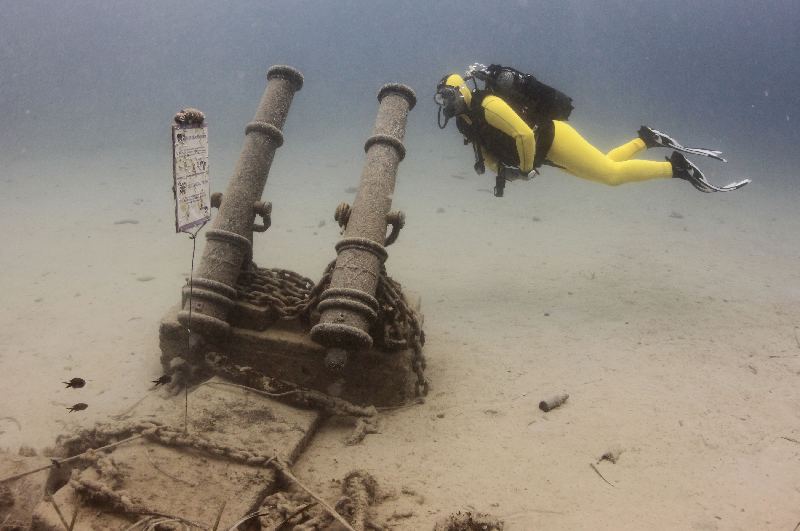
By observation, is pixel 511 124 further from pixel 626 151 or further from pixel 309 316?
pixel 309 316

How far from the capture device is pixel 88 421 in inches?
148

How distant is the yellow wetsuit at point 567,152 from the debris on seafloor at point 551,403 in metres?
2.55

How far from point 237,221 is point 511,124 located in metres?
2.94

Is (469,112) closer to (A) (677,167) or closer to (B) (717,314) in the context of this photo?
(A) (677,167)

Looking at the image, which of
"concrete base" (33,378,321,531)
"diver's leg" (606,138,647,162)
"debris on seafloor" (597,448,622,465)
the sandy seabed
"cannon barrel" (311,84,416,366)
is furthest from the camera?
"diver's leg" (606,138,647,162)

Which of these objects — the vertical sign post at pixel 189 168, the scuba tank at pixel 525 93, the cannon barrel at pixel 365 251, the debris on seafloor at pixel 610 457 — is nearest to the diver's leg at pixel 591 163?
the scuba tank at pixel 525 93

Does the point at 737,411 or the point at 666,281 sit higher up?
the point at 666,281

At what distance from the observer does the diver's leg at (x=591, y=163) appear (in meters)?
5.82

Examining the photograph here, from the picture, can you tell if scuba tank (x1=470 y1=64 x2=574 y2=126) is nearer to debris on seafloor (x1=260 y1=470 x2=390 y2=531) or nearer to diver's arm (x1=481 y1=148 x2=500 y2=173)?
diver's arm (x1=481 y1=148 x2=500 y2=173)

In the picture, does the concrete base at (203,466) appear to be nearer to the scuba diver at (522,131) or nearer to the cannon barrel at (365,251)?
the cannon barrel at (365,251)

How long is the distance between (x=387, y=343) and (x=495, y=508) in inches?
52.7

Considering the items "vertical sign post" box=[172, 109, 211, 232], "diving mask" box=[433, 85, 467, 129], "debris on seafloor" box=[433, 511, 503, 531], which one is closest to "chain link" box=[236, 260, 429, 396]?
"vertical sign post" box=[172, 109, 211, 232]

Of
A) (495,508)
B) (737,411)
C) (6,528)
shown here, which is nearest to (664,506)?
(495,508)

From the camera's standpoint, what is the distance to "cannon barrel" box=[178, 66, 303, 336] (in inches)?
145
